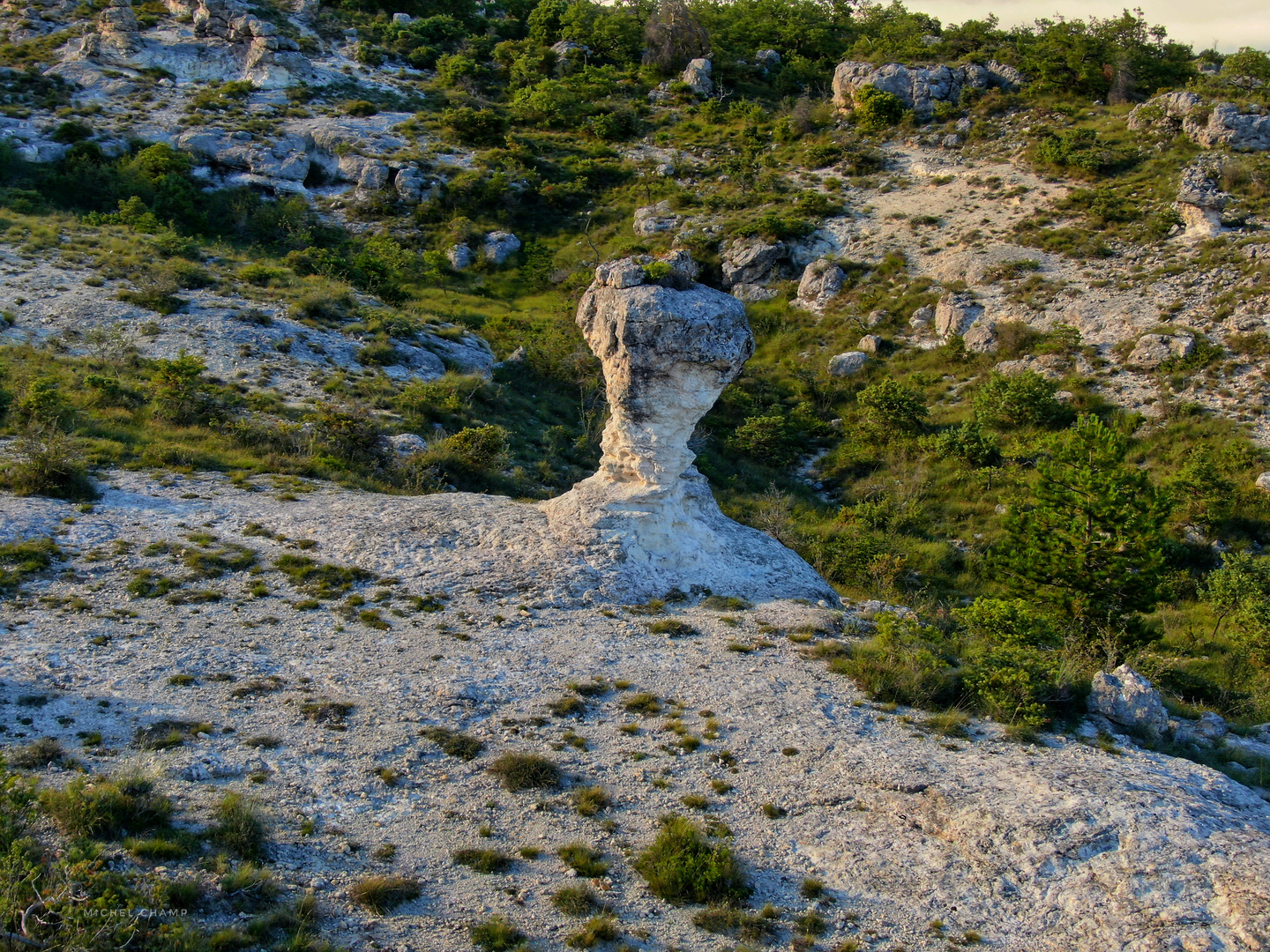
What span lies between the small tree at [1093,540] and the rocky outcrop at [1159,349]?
18524 mm

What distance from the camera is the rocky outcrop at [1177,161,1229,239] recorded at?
129ft

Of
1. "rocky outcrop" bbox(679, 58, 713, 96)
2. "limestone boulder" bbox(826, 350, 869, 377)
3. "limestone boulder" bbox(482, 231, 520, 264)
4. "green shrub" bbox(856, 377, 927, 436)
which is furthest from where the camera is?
"rocky outcrop" bbox(679, 58, 713, 96)

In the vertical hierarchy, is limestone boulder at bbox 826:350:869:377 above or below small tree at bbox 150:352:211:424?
above

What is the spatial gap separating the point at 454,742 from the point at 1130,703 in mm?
11142

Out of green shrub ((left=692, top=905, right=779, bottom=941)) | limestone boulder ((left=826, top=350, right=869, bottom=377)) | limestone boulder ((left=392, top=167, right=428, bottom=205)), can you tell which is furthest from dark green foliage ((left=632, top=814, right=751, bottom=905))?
limestone boulder ((left=392, top=167, right=428, bottom=205))

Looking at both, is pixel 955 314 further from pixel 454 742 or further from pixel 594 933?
pixel 594 933

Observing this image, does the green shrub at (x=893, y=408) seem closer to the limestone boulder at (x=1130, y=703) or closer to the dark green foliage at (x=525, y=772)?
the limestone boulder at (x=1130, y=703)

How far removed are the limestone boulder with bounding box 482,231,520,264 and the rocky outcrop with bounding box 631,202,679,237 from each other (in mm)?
8061

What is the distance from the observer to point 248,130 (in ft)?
171

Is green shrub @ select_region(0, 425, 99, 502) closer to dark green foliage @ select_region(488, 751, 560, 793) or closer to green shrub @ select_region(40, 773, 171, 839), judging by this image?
green shrub @ select_region(40, 773, 171, 839)

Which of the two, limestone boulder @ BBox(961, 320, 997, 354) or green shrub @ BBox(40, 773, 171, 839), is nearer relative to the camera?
green shrub @ BBox(40, 773, 171, 839)

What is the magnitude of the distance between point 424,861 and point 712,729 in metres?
4.96

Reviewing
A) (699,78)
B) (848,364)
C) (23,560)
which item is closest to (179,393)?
(23,560)

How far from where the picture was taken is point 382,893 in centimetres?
844
